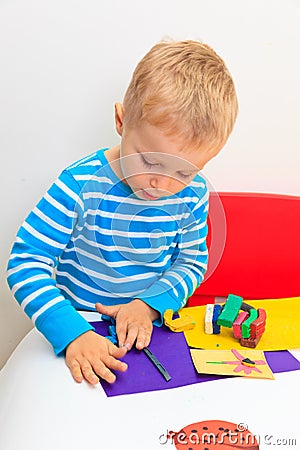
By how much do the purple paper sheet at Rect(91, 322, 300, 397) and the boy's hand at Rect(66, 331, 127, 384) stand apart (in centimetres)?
1

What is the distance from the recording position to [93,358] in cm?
71

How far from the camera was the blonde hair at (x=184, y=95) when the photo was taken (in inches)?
27.9

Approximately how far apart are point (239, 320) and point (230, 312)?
21mm

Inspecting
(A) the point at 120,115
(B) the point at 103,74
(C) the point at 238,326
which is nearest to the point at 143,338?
(C) the point at 238,326

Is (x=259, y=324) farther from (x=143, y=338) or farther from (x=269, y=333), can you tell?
(x=143, y=338)

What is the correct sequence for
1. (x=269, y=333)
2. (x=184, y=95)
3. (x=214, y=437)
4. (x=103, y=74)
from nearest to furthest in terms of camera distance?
(x=214, y=437) → (x=184, y=95) → (x=269, y=333) → (x=103, y=74)

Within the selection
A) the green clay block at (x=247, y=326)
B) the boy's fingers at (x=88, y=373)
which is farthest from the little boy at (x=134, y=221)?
the green clay block at (x=247, y=326)

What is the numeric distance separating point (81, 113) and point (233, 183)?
27cm

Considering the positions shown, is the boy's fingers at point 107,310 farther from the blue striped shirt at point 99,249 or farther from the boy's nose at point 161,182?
the boy's nose at point 161,182

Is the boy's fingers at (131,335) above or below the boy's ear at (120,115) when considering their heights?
below

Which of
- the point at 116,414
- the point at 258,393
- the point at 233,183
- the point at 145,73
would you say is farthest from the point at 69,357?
the point at 233,183

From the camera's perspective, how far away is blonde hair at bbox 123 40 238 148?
2.33 feet

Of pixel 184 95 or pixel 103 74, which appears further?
pixel 103 74

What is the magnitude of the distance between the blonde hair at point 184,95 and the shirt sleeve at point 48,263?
0.13 meters
